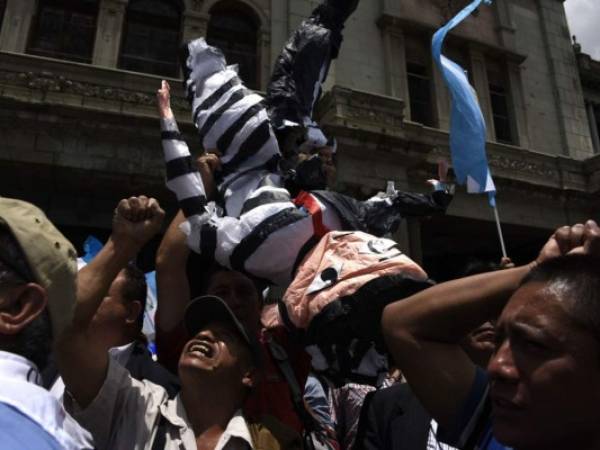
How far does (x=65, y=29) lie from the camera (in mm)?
11141

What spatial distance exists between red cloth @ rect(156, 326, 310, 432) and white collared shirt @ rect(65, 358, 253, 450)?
1.01ft

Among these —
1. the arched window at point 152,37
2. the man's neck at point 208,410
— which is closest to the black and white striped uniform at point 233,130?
the man's neck at point 208,410

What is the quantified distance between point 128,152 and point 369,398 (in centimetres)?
730

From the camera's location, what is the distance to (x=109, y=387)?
1.96m

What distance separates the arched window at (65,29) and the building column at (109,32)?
0.28 m

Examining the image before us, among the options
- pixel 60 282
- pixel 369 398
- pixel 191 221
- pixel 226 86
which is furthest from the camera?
pixel 226 86

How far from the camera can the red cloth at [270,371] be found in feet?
8.12

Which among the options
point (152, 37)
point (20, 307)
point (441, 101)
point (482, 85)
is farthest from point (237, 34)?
point (20, 307)

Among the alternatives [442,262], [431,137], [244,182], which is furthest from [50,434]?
[442,262]

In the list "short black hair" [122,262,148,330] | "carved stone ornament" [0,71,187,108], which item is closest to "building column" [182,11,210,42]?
"carved stone ornament" [0,71,187,108]

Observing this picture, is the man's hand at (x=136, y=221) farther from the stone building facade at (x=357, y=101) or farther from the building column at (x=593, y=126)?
the building column at (x=593, y=126)

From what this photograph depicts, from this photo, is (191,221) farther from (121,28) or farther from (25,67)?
(121,28)

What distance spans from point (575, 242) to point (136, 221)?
66.2 inches

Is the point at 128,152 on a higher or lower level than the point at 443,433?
higher
